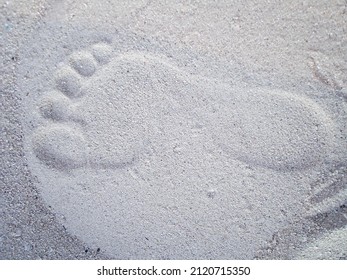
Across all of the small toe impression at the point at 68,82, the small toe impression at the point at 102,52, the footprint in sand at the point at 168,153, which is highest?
the small toe impression at the point at 102,52

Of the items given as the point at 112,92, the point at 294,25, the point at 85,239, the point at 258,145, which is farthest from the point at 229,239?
the point at 294,25

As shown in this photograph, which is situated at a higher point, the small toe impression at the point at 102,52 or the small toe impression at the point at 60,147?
the small toe impression at the point at 102,52

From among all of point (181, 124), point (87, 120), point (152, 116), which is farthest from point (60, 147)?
point (181, 124)

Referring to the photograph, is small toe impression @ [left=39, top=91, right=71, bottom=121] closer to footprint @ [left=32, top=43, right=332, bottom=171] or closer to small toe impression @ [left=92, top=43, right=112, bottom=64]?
footprint @ [left=32, top=43, right=332, bottom=171]

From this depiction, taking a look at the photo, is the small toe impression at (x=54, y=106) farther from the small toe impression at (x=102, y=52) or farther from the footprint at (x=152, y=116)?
the small toe impression at (x=102, y=52)

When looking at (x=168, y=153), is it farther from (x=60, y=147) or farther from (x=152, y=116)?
(x=60, y=147)

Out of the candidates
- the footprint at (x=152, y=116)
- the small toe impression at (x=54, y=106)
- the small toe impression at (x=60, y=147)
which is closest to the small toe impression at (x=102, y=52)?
the footprint at (x=152, y=116)

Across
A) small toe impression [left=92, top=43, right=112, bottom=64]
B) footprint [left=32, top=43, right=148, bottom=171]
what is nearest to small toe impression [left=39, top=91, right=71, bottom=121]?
footprint [left=32, top=43, right=148, bottom=171]
